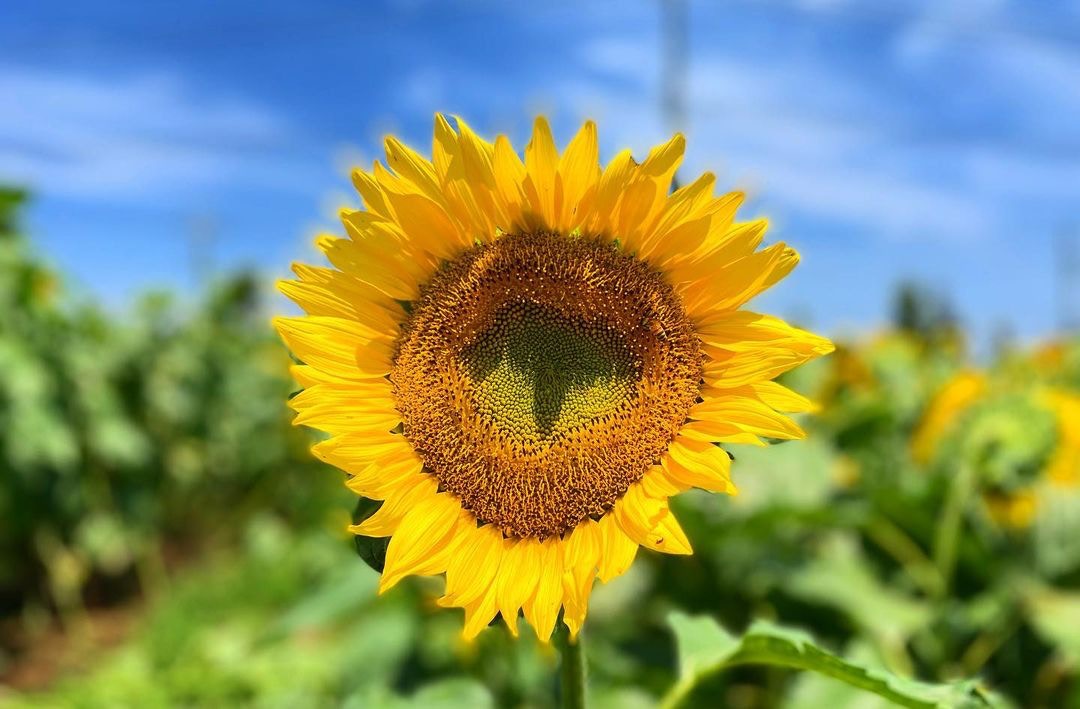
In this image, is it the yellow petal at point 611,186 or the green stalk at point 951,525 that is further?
the green stalk at point 951,525

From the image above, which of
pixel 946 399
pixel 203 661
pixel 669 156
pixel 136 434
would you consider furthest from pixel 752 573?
pixel 136 434

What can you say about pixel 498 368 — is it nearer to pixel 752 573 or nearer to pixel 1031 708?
pixel 752 573

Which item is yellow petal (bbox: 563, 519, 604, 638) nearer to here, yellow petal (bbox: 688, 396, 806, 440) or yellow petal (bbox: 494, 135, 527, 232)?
yellow petal (bbox: 688, 396, 806, 440)

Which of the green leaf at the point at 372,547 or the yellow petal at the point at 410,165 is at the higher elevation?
the yellow petal at the point at 410,165

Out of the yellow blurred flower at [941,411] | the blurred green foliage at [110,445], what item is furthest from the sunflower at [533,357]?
the blurred green foliage at [110,445]

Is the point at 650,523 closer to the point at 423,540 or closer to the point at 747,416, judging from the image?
the point at 747,416

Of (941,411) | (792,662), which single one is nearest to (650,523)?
(792,662)

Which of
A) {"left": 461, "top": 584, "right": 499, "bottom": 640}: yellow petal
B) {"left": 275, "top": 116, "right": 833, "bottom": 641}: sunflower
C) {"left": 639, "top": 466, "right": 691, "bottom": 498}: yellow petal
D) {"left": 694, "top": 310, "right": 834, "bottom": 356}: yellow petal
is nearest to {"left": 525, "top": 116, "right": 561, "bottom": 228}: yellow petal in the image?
{"left": 275, "top": 116, "right": 833, "bottom": 641}: sunflower

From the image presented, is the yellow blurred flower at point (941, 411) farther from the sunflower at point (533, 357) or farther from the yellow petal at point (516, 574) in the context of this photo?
the yellow petal at point (516, 574)
